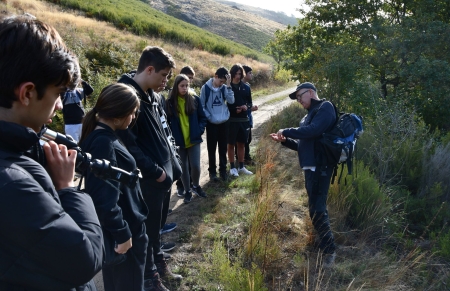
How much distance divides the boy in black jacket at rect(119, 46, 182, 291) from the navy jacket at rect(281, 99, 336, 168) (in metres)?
Answer: 1.48

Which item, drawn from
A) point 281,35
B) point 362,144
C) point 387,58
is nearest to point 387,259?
point 362,144

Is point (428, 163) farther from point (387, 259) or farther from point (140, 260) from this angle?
point (140, 260)

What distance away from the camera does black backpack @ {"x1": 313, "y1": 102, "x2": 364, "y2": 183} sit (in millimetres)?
3799

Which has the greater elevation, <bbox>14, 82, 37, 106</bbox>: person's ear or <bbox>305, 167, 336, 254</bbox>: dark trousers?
<bbox>14, 82, 37, 106</bbox>: person's ear

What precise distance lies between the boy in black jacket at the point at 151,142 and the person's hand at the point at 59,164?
157 cm

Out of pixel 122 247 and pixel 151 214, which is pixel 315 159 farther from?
pixel 122 247

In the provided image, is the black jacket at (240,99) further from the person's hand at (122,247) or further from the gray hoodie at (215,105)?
the person's hand at (122,247)

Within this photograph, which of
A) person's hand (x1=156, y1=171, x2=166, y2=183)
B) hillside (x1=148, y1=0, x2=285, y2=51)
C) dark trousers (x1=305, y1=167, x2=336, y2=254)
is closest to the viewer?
person's hand (x1=156, y1=171, x2=166, y2=183)

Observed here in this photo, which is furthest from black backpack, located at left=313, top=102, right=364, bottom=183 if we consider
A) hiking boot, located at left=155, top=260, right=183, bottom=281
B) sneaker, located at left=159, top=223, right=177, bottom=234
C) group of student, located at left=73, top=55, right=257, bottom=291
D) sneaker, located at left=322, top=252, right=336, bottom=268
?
sneaker, located at left=159, top=223, right=177, bottom=234

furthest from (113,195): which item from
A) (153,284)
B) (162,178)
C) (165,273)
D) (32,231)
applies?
(165,273)

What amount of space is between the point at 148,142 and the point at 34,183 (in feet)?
6.46

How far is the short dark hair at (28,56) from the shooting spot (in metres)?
1.17

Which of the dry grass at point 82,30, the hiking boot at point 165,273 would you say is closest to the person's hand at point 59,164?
the hiking boot at point 165,273

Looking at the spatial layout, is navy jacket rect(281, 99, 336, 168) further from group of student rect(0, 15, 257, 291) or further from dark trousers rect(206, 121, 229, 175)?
dark trousers rect(206, 121, 229, 175)
